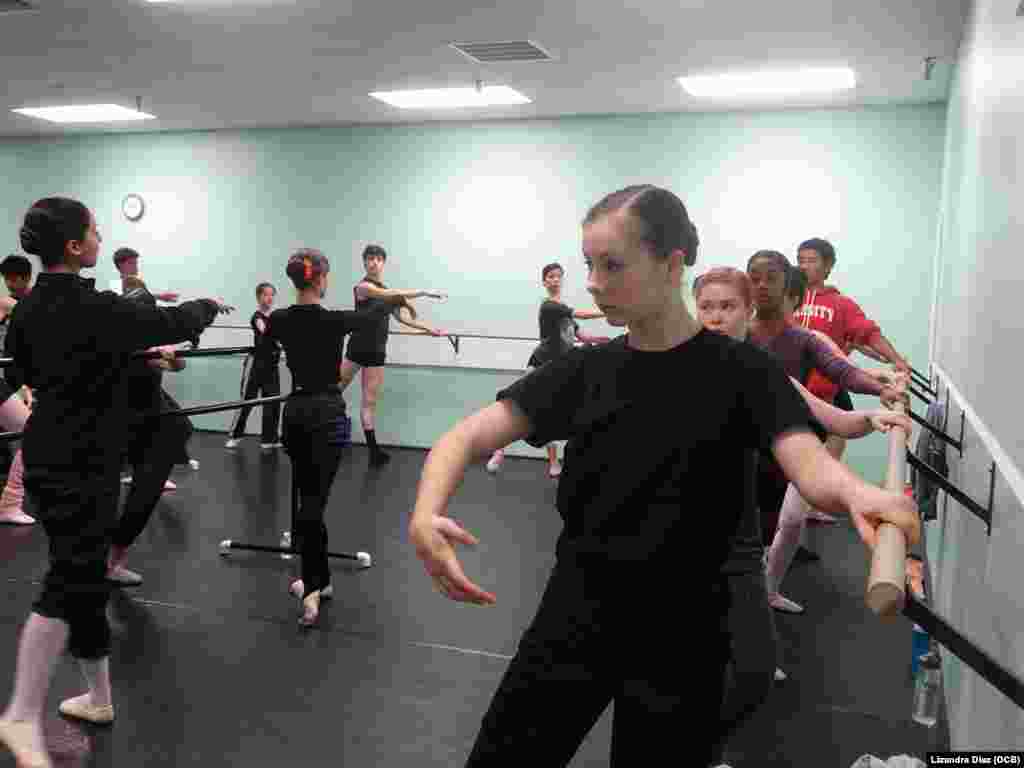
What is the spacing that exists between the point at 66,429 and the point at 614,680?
1.79 m

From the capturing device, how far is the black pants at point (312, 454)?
3558 mm

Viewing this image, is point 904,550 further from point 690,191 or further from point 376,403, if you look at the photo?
point 376,403

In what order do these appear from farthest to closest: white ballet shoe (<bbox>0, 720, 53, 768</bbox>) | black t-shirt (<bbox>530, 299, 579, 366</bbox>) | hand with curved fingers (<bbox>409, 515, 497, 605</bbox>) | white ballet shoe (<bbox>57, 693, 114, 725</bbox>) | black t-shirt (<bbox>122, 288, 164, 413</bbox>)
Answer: black t-shirt (<bbox>530, 299, 579, 366</bbox>), black t-shirt (<bbox>122, 288, 164, 413</bbox>), white ballet shoe (<bbox>57, 693, 114, 725</bbox>), white ballet shoe (<bbox>0, 720, 53, 768</bbox>), hand with curved fingers (<bbox>409, 515, 497, 605</bbox>)

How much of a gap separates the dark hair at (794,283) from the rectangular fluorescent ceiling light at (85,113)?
6.71 m

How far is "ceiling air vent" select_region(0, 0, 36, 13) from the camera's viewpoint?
4883 mm

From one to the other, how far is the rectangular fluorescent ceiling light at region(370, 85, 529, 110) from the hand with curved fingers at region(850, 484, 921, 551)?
20.2ft

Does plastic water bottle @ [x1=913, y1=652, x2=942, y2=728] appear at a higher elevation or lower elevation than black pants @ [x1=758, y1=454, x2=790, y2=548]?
lower

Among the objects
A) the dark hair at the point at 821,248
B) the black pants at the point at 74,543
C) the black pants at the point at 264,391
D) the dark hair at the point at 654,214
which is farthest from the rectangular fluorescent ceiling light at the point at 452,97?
the dark hair at the point at 654,214

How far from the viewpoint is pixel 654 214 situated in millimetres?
1284

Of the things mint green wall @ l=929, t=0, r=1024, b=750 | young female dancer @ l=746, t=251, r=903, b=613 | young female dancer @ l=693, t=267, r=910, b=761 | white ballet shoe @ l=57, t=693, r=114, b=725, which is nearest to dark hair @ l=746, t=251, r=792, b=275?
young female dancer @ l=746, t=251, r=903, b=613

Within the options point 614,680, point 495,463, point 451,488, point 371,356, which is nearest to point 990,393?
point 614,680

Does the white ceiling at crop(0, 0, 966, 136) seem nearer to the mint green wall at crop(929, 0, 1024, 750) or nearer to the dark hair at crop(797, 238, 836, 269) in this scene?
the dark hair at crop(797, 238, 836, 269)

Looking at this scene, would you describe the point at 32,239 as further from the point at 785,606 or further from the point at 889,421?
the point at 785,606

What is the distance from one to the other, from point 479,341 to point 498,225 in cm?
105
